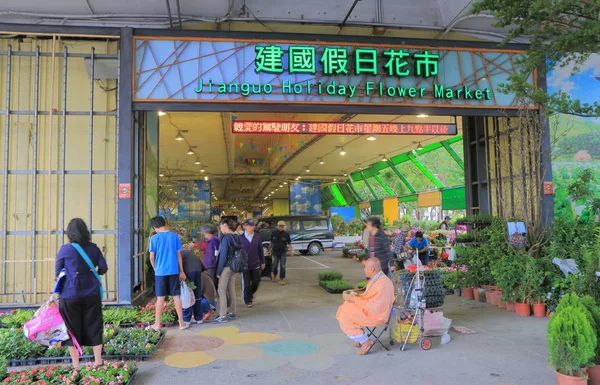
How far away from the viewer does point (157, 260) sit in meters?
6.45

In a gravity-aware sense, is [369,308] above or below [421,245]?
below

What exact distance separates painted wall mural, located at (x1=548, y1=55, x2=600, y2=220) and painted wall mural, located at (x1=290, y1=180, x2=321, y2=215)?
62.9ft

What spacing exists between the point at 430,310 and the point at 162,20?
694 centimetres

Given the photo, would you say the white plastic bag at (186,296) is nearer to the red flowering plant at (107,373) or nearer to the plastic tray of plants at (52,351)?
the plastic tray of plants at (52,351)

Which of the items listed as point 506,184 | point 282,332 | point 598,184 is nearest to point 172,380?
point 282,332

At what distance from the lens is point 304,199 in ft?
92.7

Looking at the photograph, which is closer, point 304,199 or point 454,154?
point 454,154

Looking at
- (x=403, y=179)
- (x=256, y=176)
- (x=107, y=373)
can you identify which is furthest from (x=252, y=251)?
(x=256, y=176)

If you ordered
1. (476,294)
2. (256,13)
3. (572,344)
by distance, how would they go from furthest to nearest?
(256,13), (476,294), (572,344)

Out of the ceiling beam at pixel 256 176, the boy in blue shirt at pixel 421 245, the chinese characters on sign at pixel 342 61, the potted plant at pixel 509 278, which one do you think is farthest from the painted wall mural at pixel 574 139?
the ceiling beam at pixel 256 176

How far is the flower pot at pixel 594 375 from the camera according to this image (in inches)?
158

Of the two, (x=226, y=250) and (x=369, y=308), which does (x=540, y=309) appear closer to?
(x=369, y=308)

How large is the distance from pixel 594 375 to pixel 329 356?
2614mm

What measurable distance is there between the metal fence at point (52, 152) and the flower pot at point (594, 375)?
23.8 feet
